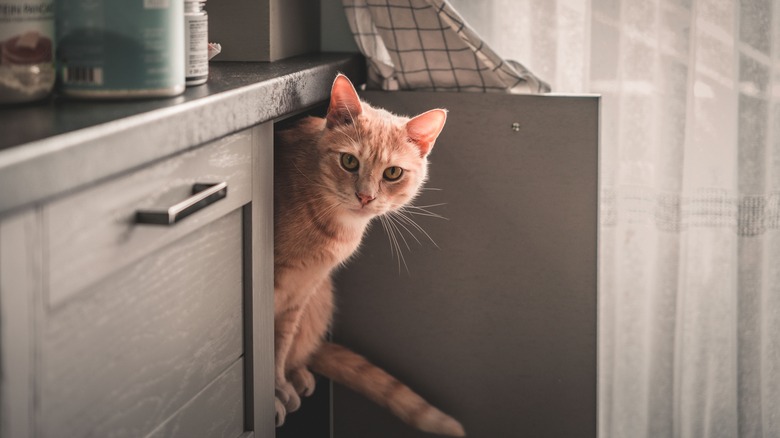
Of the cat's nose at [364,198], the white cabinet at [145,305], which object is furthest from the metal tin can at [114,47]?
the cat's nose at [364,198]

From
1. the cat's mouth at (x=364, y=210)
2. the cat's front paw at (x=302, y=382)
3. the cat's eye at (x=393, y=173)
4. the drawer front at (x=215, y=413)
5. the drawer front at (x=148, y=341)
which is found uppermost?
the cat's eye at (x=393, y=173)

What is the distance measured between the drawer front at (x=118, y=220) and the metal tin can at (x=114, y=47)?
0.10 metres

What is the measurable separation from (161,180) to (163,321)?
158 mm

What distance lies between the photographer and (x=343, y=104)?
1428 millimetres

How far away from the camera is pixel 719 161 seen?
1.90 meters

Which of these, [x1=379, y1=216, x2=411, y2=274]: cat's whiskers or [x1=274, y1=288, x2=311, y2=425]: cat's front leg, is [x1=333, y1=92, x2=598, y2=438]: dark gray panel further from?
[x1=274, y1=288, x2=311, y2=425]: cat's front leg

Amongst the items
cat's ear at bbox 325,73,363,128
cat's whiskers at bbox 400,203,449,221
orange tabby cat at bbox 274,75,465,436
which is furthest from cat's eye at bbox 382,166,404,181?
cat's whiskers at bbox 400,203,449,221

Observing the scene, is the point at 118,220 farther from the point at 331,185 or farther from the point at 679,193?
the point at 679,193

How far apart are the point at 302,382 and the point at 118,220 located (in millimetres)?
871

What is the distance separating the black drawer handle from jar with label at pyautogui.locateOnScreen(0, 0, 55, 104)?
0.19 meters

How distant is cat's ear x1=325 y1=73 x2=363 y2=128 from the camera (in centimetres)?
140

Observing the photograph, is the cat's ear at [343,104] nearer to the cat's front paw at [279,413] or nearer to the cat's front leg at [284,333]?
the cat's front leg at [284,333]

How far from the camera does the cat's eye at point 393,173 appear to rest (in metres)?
1.47

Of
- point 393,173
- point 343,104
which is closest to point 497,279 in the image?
point 393,173
